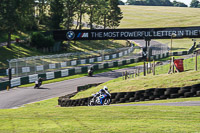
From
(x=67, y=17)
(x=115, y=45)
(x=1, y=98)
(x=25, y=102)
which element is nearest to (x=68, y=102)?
(x=25, y=102)

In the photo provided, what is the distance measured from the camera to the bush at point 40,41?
60062mm

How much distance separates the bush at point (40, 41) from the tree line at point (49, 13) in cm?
270

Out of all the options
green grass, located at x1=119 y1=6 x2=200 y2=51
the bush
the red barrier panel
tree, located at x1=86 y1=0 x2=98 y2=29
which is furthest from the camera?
green grass, located at x1=119 y1=6 x2=200 y2=51

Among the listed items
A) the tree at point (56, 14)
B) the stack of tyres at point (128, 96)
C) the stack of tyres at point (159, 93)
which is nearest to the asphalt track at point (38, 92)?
the stack of tyres at point (128, 96)

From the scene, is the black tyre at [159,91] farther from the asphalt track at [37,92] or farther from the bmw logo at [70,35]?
the bmw logo at [70,35]

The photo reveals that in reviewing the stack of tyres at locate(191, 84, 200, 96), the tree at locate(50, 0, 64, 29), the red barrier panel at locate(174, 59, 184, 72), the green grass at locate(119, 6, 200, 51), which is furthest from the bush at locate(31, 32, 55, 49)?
the stack of tyres at locate(191, 84, 200, 96)

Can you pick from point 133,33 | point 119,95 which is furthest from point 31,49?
point 119,95

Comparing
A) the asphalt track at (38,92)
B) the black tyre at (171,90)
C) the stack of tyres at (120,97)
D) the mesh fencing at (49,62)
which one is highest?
the black tyre at (171,90)

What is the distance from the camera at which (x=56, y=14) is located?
6594 centimetres

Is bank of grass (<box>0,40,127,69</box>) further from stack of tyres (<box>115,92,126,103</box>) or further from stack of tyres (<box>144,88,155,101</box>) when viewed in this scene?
stack of tyres (<box>144,88,155,101</box>)

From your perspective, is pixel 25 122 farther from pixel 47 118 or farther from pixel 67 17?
pixel 67 17

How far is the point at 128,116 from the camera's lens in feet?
34.9

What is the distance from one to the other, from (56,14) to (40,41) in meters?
8.01

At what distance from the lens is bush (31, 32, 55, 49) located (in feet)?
197
